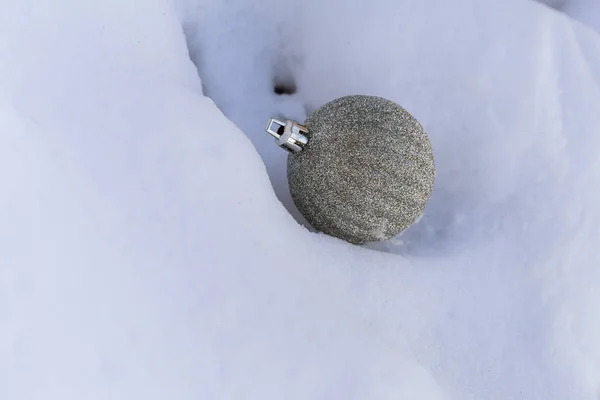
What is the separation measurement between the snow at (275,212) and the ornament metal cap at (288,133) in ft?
0.16

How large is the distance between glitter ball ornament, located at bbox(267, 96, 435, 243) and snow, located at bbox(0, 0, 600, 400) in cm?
5

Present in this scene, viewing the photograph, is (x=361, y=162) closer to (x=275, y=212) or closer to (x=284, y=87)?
(x=275, y=212)

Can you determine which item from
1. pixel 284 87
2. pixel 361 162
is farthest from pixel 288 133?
pixel 284 87

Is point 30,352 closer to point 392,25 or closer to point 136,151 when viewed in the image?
point 136,151

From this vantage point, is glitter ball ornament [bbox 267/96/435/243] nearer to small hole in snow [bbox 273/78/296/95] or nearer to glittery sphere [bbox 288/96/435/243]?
glittery sphere [bbox 288/96/435/243]

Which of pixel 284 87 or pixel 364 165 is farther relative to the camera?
pixel 284 87

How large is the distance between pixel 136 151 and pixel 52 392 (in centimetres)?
27

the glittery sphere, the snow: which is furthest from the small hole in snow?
the glittery sphere

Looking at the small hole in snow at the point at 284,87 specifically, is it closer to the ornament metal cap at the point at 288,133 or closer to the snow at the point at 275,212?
the snow at the point at 275,212

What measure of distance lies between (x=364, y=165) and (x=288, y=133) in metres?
0.10

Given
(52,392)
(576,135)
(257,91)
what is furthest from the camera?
(257,91)

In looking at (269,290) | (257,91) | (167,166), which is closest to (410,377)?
(269,290)

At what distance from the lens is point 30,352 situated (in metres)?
0.53

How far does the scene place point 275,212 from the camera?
666 millimetres
